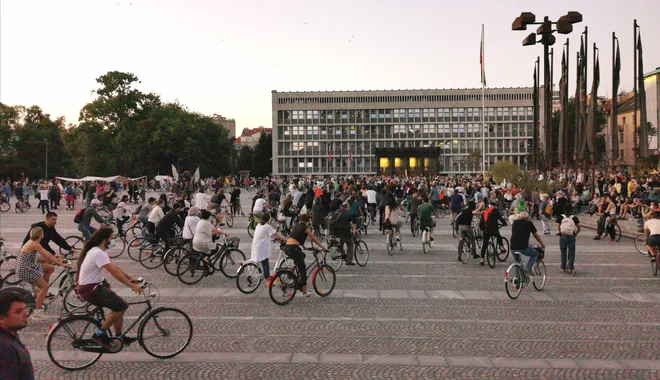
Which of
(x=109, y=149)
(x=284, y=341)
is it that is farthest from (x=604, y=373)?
(x=109, y=149)

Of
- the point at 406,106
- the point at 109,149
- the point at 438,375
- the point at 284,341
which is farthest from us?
the point at 406,106

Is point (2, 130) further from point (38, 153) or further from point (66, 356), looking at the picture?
point (66, 356)

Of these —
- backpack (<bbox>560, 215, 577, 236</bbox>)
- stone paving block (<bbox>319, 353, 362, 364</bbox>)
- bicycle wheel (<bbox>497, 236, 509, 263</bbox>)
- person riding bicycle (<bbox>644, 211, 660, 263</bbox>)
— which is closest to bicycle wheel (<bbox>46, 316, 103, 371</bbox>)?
stone paving block (<bbox>319, 353, 362, 364</bbox>)

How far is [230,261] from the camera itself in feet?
45.9

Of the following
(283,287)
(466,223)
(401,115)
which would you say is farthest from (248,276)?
(401,115)

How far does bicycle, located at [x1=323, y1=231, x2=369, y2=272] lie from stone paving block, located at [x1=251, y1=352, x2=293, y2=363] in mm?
6145

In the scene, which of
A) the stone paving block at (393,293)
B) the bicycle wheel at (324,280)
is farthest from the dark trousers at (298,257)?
the stone paving block at (393,293)

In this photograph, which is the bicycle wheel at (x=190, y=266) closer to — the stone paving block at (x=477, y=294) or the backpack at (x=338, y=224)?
the backpack at (x=338, y=224)

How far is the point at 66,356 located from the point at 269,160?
118671mm

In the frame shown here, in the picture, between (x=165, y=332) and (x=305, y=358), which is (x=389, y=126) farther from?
(x=165, y=332)

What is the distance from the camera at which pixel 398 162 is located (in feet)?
369

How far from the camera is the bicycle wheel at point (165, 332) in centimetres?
757

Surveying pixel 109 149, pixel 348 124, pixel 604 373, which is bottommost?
pixel 604 373

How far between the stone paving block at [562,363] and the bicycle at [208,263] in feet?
24.8
